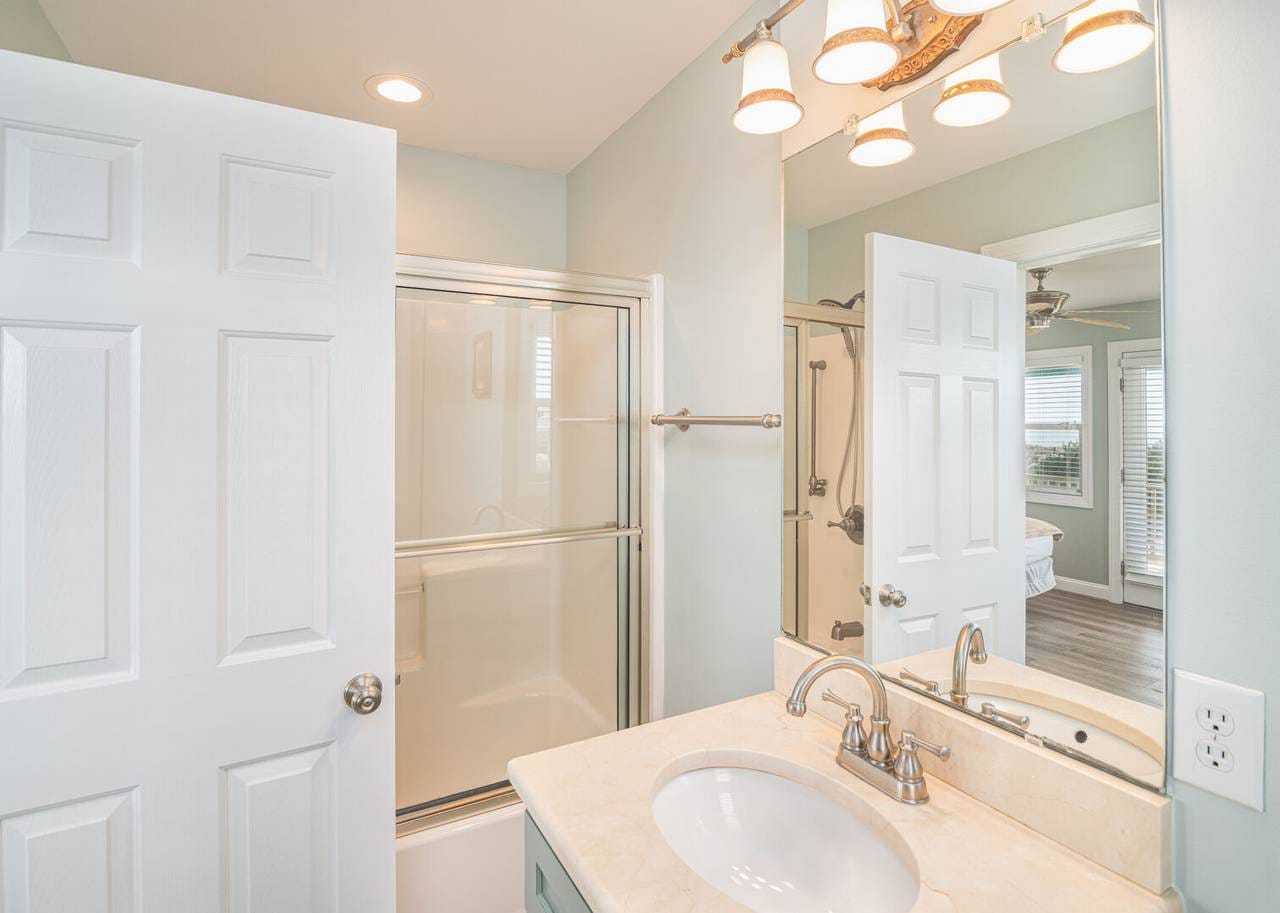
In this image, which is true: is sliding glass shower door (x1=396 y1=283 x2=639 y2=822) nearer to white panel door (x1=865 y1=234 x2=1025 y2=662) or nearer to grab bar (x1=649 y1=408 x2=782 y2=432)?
grab bar (x1=649 y1=408 x2=782 y2=432)

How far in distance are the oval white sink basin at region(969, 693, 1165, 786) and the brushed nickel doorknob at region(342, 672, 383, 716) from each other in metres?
1.06

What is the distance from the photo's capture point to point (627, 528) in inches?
74.7

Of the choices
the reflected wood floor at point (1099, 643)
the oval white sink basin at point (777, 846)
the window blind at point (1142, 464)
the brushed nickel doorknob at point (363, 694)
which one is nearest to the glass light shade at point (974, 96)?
the window blind at point (1142, 464)

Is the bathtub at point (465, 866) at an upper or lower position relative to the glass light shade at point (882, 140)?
lower

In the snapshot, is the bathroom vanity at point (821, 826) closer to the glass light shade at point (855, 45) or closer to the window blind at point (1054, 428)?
the window blind at point (1054, 428)

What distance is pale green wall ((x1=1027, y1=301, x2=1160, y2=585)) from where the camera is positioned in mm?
820

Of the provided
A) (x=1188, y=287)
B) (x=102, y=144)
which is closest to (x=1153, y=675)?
(x=1188, y=287)

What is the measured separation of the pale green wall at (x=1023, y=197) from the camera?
0.81 meters

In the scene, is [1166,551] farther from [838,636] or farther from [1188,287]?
[838,636]

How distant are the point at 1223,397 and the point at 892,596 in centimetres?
58

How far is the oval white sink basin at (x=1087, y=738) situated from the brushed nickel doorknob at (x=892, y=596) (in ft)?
0.69

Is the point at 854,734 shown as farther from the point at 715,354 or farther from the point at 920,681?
the point at 715,354

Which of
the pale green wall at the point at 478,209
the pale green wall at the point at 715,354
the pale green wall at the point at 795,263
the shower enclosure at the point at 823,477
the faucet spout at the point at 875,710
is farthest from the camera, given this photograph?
the pale green wall at the point at 478,209

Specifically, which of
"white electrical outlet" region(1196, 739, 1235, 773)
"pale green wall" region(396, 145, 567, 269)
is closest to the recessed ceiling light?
"pale green wall" region(396, 145, 567, 269)
